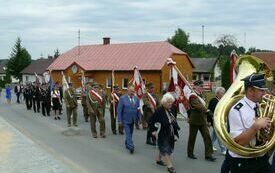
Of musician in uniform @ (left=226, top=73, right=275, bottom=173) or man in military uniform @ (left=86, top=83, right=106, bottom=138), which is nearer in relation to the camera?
musician in uniform @ (left=226, top=73, right=275, bottom=173)

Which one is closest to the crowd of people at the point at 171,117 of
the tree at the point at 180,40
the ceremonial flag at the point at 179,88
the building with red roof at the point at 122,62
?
the ceremonial flag at the point at 179,88

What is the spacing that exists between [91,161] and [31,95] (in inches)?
676

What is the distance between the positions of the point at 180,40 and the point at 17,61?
98.1ft

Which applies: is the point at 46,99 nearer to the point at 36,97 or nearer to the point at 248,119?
the point at 36,97

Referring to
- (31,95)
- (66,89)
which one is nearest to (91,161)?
(66,89)

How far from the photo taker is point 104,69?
4953cm

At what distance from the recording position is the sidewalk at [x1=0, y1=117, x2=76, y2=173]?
933 centimetres

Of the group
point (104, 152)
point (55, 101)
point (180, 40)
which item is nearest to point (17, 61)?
point (180, 40)

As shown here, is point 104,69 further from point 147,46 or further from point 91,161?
point 91,161

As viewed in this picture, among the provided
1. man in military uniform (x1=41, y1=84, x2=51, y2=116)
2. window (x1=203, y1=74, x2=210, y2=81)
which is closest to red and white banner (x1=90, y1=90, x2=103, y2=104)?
man in military uniform (x1=41, y1=84, x2=51, y2=116)

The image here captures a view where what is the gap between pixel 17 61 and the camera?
284 ft

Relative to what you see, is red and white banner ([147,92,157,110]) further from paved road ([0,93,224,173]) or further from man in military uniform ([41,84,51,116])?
man in military uniform ([41,84,51,116])

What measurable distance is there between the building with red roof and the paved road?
91.5ft

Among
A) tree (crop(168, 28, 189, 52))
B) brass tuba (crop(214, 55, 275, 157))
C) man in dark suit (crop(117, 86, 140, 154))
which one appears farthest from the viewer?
tree (crop(168, 28, 189, 52))
